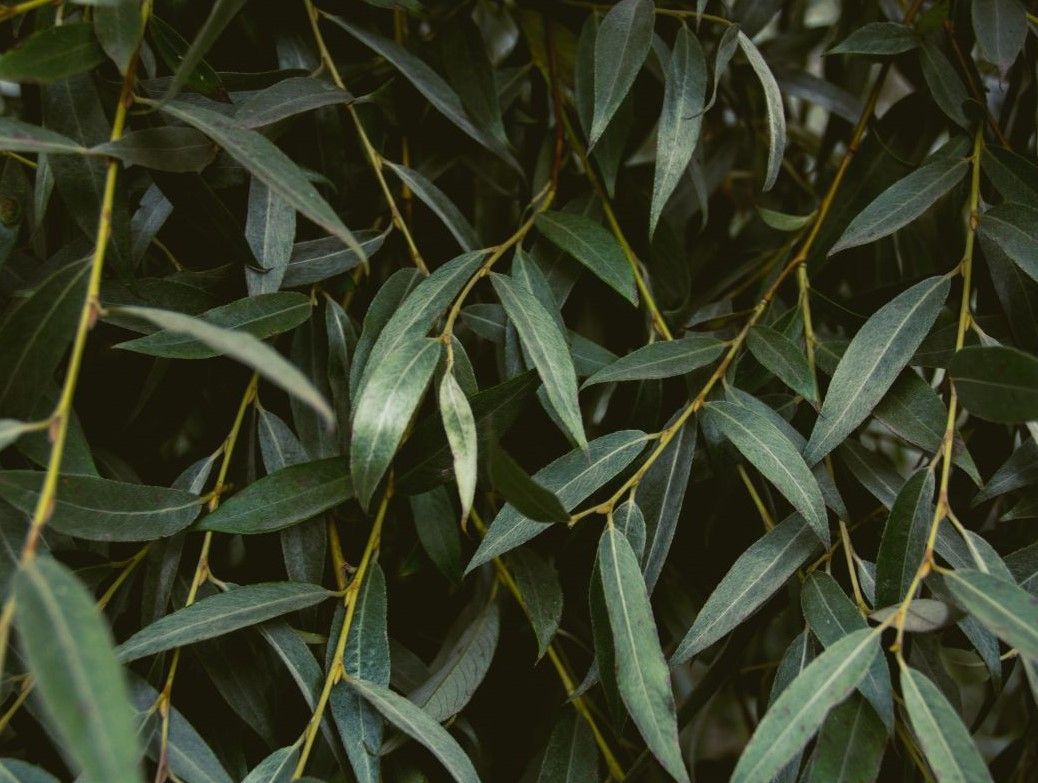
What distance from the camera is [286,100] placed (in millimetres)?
538

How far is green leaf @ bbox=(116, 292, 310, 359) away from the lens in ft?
1.64

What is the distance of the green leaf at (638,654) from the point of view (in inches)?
17.2

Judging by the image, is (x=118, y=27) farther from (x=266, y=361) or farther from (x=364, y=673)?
(x=364, y=673)

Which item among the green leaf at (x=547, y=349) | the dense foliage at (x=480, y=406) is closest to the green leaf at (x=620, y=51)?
the dense foliage at (x=480, y=406)

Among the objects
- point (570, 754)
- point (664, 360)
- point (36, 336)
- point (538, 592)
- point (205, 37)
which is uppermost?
point (205, 37)

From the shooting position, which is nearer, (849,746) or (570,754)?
(849,746)

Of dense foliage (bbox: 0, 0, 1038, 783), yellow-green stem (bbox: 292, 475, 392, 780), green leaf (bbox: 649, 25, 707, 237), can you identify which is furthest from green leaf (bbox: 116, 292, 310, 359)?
green leaf (bbox: 649, 25, 707, 237)

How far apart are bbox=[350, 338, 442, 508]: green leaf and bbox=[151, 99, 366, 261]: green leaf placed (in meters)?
0.06

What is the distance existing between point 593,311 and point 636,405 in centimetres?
12

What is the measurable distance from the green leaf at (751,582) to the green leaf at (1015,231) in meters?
0.20

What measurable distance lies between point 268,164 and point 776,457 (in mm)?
295

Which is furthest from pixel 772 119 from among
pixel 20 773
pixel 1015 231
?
pixel 20 773

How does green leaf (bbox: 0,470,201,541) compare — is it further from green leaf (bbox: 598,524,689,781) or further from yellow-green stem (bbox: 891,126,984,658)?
yellow-green stem (bbox: 891,126,984,658)

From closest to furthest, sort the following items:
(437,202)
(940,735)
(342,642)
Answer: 1. (940,735)
2. (342,642)
3. (437,202)
